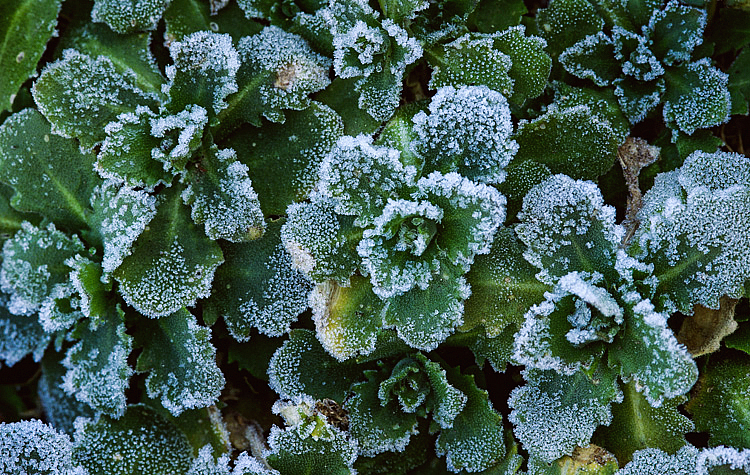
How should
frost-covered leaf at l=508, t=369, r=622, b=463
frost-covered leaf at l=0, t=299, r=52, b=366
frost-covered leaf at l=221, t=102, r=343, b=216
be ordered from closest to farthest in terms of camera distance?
frost-covered leaf at l=508, t=369, r=622, b=463, frost-covered leaf at l=221, t=102, r=343, b=216, frost-covered leaf at l=0, t=299, r=52, b=366

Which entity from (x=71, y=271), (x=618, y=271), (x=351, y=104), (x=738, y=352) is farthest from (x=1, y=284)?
(x=738, y=352)

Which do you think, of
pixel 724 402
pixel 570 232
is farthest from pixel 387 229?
pixel 724 402

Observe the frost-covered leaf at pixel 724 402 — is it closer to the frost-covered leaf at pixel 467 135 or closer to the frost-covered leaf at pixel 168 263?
the frost-covered leaf at pixel 467 135

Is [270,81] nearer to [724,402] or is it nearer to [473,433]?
[473,433]

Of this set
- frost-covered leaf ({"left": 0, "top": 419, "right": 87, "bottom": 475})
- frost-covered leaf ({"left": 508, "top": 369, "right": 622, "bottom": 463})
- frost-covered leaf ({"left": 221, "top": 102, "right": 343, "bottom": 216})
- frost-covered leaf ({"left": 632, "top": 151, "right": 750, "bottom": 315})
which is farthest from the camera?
frost-covered leaf ({"left": 221, "top": 102, "right": 343, "bottom": 216})

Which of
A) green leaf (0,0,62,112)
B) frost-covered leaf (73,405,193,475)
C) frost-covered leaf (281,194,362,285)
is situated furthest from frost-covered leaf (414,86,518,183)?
green leaf (0,0,62,112)

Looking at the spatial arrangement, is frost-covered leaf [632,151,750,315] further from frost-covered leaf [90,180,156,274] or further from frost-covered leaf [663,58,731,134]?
frost-covered leaf [90,180,156,274]

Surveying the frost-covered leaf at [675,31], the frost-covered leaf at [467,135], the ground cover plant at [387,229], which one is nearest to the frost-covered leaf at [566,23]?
the ground cover plant at [387,229]
